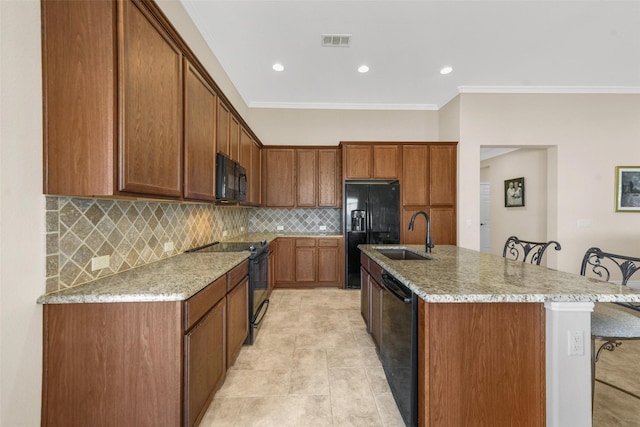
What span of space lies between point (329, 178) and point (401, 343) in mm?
3269

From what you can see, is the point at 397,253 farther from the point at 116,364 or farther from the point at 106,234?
the point at 106,234

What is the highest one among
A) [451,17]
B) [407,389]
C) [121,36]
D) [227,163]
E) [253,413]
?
[451,17]

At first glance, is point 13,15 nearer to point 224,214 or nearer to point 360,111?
point 224,214

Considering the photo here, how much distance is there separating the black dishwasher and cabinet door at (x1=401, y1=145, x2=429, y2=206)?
268cm

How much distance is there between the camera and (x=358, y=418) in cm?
158

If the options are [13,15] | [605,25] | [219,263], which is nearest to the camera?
[13,15]

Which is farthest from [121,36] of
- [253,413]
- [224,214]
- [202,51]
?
[224,214]

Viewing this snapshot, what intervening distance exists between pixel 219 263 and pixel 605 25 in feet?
15.2

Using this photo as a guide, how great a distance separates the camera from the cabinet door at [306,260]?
13.7 feet

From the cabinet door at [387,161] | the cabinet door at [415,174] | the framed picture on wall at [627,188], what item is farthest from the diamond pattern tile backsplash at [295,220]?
the framed picture on wall at [627,188]

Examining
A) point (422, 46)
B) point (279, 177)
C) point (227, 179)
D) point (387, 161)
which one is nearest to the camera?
point (227, 179)

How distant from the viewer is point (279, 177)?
4.38 m

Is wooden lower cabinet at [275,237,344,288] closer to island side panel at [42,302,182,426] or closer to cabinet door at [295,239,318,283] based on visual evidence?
cabinet door at [295,239,318,283]

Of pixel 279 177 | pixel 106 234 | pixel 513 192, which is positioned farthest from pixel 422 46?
pixel 513 192
